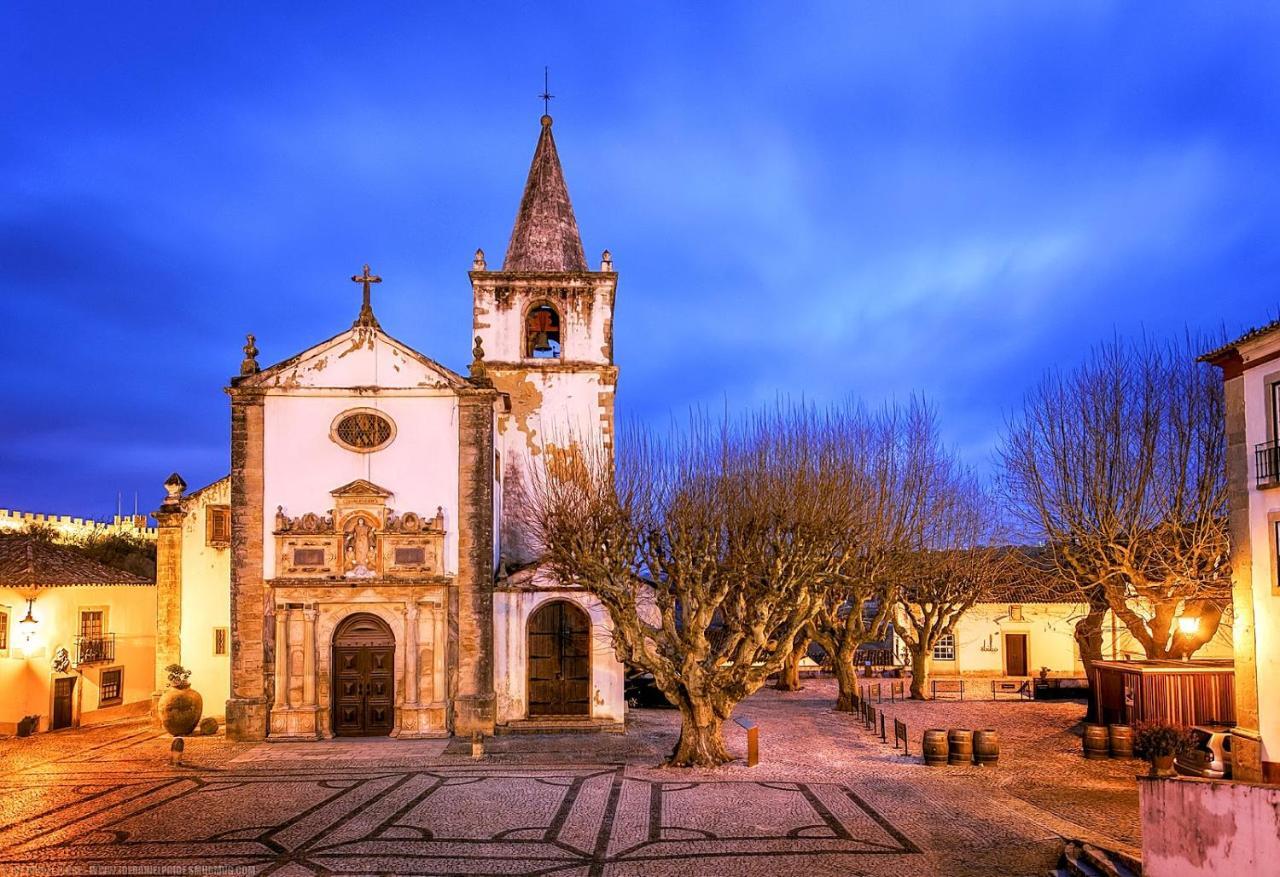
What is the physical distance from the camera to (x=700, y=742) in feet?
65.6

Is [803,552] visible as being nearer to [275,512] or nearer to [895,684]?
[275,512]

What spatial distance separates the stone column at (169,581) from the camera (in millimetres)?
26516

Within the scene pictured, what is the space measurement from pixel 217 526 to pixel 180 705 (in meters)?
5.23

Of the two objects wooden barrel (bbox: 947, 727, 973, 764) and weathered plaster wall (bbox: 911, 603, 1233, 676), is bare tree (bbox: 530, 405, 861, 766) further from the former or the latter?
weathered plaster wall (bbox: 911, 603, 1233, 676)

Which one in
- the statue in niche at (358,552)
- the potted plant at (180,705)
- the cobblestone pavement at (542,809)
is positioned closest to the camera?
the cobblestone pavement at (542,809)

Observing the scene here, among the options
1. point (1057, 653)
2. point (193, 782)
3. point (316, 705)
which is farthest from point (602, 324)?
point (1057, 653)

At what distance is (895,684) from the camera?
37.0 metres

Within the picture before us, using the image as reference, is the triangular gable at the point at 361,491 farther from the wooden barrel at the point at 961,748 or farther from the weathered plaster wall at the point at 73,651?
the wooden barrel at the point at 961,748

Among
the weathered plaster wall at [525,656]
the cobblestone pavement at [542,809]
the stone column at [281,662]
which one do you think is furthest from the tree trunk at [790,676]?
the stone column at [281,662]

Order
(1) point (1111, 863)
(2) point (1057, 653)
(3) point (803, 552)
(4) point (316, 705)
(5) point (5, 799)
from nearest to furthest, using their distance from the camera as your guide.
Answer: (1) point (1111, 863)
(5) point (5, 799)
(3) point (803, 552)
(4) point (316, 705)
(2) point (1057, 653)

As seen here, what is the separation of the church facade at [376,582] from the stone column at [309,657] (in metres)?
0.03

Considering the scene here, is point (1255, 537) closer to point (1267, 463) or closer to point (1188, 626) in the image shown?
point (1267, 463)

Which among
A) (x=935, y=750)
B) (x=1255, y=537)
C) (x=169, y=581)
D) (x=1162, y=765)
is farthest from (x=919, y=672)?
(x=169, y=581)

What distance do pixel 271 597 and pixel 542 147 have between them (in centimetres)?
1559
